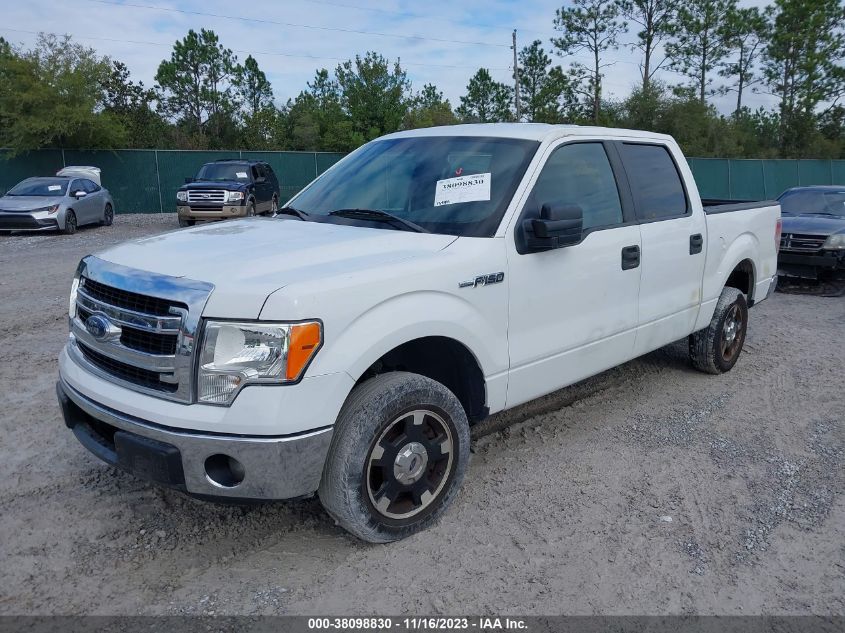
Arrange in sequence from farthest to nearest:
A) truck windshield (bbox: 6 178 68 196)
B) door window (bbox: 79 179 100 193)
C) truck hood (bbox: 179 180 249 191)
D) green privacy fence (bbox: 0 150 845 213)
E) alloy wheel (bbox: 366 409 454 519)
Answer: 1. green privacy fence (bbox: 0 150 845 213)
2. truck hood (bbox: 179 180 249 191)
3. door window (bbox: 79 179 100 193)
4. truck windshield (bbox: 6 178 68 196)
5. alloy wheel (bbox: 366 409 454 519)

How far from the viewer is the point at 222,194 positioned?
18672 millimetres

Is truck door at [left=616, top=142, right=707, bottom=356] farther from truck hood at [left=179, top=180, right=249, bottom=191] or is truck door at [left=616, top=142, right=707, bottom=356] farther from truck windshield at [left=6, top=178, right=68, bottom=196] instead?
truck windshield at [left=6, top=178, right=68, bottom=196]

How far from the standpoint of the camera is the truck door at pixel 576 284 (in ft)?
12.6

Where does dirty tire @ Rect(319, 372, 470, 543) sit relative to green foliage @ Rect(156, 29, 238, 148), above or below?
below

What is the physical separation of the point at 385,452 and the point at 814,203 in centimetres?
1100

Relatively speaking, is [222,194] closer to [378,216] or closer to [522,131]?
[522,131]

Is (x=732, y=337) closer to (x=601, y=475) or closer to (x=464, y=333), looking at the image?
(x=601, y=475)

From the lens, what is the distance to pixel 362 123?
4269cm

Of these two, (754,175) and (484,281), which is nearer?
(484,281)

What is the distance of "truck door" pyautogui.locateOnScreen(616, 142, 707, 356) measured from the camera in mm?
4773

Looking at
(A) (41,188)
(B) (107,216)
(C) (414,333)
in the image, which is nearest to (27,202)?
(A) (41,188)

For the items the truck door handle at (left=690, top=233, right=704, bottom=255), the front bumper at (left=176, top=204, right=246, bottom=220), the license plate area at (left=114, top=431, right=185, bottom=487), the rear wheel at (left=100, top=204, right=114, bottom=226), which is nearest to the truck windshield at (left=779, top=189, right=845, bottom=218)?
the truck door handle at (left=690, top=233, right=704, bottom=255)

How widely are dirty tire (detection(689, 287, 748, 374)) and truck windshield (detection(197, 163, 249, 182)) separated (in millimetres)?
16059

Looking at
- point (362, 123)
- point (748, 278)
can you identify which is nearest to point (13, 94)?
point (362, 123)
